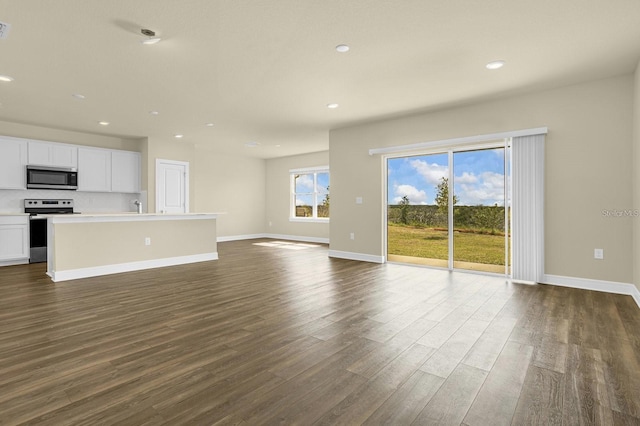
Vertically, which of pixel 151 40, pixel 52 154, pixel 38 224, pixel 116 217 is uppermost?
pixel 151 40

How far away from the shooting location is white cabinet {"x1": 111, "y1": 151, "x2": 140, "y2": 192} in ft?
24.4

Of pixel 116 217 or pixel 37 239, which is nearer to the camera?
pixel 116 217

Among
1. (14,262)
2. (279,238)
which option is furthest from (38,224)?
(279,238)

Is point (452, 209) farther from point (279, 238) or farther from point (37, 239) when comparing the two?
point (37, 239)

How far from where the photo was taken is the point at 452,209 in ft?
18.2

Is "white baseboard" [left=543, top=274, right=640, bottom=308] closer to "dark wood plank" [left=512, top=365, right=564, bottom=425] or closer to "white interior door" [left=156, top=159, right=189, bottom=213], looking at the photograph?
"dark wood plank" [left=512, top=365, right=564, bottom=425]

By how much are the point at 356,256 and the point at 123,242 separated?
13.3 ft

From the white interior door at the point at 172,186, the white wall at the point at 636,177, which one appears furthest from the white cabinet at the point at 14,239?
the white wall at the point at 636,177

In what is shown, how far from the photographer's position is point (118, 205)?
7.75 metres

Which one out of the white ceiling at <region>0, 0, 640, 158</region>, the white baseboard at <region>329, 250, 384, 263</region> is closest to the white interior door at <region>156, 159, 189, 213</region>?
the white ceiling at <region>0, 0, 640, 158</region>

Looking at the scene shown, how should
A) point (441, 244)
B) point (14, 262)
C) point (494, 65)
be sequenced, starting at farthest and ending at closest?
point (14, 262)
point (441, 244)
point (494, 65)

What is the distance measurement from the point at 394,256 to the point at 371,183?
1.44 metres

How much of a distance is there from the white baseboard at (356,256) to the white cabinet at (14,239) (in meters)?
5.65

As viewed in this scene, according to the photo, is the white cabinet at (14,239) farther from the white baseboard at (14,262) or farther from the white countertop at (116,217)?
the white countertop at (116,217)
